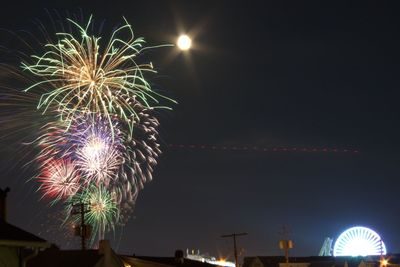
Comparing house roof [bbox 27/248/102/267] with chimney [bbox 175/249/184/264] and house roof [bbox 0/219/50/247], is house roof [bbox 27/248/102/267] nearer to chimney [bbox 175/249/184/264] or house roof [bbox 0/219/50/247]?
house roof [bbox 0/219/50/247]

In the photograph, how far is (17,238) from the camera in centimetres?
1585

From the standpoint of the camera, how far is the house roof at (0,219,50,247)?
1552cm

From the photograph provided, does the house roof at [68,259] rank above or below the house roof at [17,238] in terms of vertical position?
above

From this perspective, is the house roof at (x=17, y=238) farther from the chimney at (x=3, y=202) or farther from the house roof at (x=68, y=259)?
the house roof at (x=68, y=259)

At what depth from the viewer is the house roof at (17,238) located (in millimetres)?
15523

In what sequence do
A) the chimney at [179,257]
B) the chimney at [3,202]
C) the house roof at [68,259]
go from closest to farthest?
the chimney at [3,202]
the house roof at [68,259]
the chimney at [179,257]

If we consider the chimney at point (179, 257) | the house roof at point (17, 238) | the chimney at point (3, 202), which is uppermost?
the chimney at point (179, 257)

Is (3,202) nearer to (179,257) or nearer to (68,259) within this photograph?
(68,259)

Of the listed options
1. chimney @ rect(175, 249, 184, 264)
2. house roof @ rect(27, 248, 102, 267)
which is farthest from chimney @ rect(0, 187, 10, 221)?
chimney @ rect(175, 249, 184, 264)

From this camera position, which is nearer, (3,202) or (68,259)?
(3,202)

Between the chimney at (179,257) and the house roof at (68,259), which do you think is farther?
the chimney at (179,257)

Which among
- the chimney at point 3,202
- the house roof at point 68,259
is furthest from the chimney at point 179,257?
the chimney at point 3,202

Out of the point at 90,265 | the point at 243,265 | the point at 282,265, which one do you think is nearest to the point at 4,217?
the point at 90,265

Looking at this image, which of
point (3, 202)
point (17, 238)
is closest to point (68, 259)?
point (3, 202)
